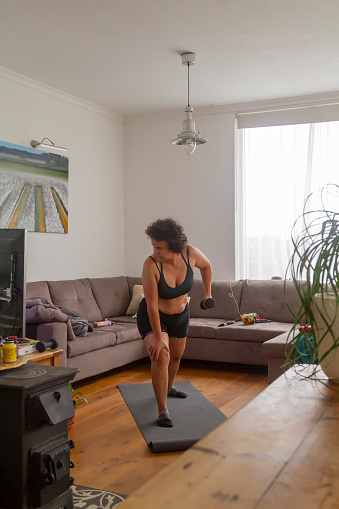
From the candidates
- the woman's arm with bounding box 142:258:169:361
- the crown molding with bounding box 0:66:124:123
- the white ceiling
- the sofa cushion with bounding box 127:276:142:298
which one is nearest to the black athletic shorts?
the woman's arm with bounding box 142:258:169:361

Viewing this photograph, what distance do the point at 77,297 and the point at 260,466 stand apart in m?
4.68

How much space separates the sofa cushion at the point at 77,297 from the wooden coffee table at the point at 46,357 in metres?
2.13

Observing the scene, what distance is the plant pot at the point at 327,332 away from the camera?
109 centimetres

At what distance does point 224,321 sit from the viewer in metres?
5.45

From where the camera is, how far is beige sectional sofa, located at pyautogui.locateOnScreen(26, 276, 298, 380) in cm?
436

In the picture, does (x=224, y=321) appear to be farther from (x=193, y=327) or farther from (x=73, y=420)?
(x=73, y=420)

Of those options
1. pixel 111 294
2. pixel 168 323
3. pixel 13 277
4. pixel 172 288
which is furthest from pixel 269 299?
pixel 13 277

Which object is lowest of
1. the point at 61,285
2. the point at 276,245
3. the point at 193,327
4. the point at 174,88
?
the point at 193,327

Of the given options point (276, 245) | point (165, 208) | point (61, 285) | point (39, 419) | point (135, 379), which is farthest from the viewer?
point (165, 208)

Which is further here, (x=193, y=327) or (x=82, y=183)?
(x=82, y=183)

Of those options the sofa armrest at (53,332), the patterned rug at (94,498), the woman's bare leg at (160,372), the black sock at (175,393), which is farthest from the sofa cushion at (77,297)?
the patterned rug at (94,498)

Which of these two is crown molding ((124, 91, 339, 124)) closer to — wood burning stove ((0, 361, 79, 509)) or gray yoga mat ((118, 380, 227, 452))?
gray yoga mat ((118, 380, 227, 452))

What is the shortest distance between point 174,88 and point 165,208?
160cm

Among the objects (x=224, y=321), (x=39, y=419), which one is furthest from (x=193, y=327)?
(x=39, y=419)
